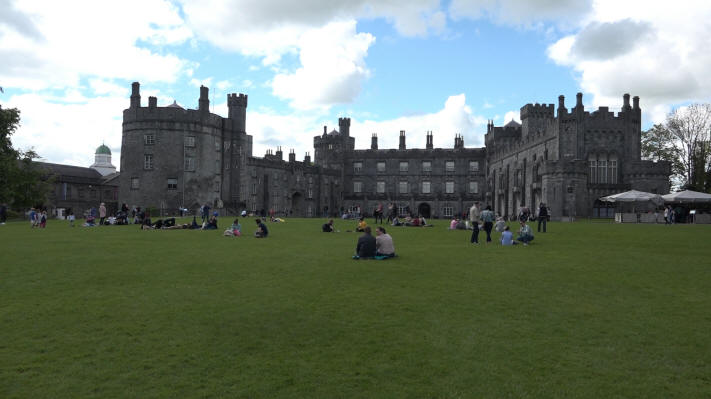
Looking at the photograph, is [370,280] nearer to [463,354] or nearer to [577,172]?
[463,354]

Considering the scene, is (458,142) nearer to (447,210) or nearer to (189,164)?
(447,210)

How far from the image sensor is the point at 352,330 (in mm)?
7312

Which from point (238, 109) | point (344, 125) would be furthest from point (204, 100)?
point (344, 125)

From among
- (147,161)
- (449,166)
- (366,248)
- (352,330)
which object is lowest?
(352,330)

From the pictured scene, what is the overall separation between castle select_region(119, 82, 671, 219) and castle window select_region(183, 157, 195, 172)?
10 cm

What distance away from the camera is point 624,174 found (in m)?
53.0

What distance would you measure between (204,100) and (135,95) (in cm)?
714

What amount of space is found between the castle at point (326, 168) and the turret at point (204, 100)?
0.11 m

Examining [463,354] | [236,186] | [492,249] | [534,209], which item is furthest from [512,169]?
[463,354]

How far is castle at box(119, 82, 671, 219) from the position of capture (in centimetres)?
5141

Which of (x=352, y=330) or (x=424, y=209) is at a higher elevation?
(x=424, y=209)

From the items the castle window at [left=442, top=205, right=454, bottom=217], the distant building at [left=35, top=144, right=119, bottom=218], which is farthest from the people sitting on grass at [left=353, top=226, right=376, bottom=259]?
the castle window at [left=442, top=205, right=454, bottom=217]

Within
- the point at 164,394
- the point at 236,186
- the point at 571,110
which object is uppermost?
the point at 571,110

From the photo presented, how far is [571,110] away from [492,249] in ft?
132
